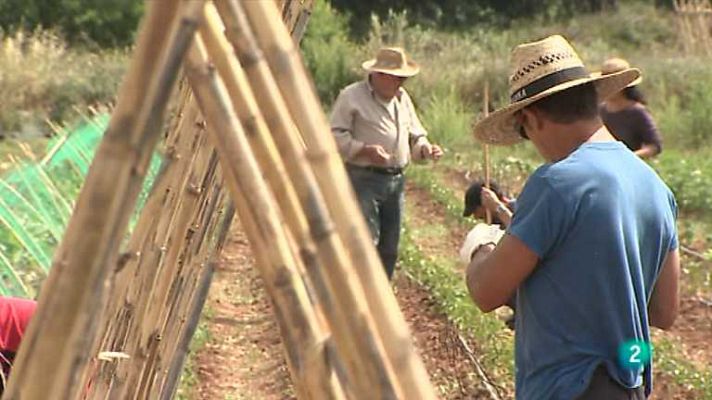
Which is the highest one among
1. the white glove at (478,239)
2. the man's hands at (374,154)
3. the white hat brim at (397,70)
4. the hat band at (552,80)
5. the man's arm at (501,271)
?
the white hat brim at (397,70)

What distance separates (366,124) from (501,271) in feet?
11.1

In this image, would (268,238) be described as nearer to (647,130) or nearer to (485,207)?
(485,207)

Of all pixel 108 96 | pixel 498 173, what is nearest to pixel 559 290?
pixel 498 173

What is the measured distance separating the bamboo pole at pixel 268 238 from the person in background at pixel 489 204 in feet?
4.77

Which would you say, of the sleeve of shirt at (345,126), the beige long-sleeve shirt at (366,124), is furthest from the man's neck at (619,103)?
the sleeve of shirt at (345,126)

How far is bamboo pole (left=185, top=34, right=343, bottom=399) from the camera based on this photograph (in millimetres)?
1601

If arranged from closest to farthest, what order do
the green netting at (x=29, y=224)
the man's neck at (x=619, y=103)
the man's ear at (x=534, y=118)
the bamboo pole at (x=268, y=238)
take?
the bamboo pole at (x=268, y=238), the man's ear at (x=534, y=118), the green netting at (x=29, y=224), the man's neck at (x=619, y=103)

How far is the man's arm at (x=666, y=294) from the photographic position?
2.73 meters

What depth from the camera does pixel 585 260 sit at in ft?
8.11

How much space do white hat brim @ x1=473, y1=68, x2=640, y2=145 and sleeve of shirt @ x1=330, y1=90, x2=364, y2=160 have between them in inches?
110

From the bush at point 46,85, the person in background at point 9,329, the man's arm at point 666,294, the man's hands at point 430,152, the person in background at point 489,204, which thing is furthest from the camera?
the bush at point 46,85

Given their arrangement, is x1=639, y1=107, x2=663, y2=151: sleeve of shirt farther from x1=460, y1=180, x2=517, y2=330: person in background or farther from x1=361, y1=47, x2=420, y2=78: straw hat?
x1=460, y1=180, x2=517, y2=330: person in background

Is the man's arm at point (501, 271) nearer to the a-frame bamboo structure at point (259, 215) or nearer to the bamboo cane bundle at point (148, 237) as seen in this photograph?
the bamboo cane bundle at point (148, 237)

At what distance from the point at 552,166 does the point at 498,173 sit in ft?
33.8
